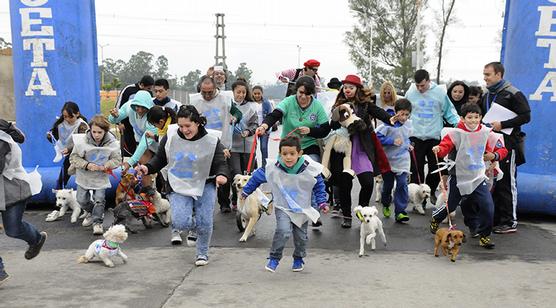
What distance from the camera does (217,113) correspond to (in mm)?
7445

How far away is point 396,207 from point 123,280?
3.62 metres

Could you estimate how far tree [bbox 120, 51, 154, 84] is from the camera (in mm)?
77875

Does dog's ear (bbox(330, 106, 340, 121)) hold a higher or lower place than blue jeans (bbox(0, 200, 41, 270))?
higher

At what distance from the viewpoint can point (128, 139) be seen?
8.45 m

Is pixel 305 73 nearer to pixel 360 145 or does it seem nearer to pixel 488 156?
pixel 360 145

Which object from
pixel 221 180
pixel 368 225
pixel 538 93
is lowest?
pixel 368 225

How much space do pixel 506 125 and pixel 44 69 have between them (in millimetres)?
5968

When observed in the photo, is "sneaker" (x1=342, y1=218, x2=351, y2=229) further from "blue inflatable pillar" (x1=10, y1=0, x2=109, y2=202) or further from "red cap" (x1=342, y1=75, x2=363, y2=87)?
"blue inflatable pillar" (x1=10, y1=0, x2=109, y2=202)

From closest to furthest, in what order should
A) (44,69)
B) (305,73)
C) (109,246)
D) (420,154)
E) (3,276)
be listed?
(3,276), (109,246), (44,69), (420,154), (305,73)

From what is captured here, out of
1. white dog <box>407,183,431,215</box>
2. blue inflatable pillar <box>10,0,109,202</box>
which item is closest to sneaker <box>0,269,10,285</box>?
blue inflatable pillar <box>10,0,109,202</box>

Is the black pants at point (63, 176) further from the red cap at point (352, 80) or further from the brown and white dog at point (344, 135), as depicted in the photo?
the red cap at point (352, 80)

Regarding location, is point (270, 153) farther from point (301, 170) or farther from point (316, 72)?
point (301, 170)

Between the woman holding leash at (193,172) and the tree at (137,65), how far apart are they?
74138mm

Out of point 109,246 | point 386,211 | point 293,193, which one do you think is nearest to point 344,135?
point 386,211
